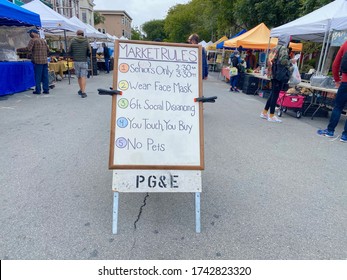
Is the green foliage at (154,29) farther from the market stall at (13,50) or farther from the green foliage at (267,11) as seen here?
the market stall at (13,50)

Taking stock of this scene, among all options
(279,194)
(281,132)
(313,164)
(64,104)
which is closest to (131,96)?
(279,194)

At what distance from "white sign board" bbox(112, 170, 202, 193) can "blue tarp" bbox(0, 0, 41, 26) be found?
7096 mm

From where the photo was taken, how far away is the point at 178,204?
9.72ft

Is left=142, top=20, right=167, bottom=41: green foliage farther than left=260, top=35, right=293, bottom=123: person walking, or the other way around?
left=142, top=20, right=167, bottom=41: green foliage

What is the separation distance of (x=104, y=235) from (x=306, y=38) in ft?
34.5

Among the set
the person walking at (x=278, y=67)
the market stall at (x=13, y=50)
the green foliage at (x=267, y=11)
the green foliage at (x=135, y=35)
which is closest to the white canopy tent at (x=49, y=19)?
the market stall at (x=13, y=50)

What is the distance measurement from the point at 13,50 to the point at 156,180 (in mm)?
9607

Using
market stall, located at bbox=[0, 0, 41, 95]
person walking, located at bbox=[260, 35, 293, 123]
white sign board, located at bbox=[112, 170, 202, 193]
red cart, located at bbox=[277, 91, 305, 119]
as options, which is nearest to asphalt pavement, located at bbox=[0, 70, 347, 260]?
white sign board, located at bbox=[112, 170, 202, 193]

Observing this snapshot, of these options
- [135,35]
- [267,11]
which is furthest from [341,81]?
[135,35]

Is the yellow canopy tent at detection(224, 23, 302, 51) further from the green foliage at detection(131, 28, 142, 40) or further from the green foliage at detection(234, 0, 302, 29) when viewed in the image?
the green foliage at detection(131, 28, 142, 40)

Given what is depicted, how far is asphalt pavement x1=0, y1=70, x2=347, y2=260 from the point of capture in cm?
229

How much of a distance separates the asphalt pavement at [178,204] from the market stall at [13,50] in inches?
140

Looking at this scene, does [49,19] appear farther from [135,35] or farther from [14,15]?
[135,35]

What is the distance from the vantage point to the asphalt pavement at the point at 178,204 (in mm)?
2293
